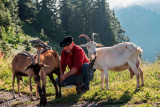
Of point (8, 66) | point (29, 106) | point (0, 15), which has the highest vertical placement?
point (0, 15)

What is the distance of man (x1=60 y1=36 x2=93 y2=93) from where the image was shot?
583 cm

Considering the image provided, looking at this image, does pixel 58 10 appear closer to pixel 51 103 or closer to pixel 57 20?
pixel 57 20

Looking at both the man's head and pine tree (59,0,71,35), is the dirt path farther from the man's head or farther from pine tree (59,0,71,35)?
pine tree (59,0,71,35)

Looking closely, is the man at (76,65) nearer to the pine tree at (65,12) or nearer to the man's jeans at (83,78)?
the man's jeans at (83,78)

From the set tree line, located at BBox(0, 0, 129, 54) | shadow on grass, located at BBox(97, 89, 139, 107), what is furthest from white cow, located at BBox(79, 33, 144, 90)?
tree line, located at BBox(0, 0, 129, 54)

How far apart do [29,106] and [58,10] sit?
51.7 meters

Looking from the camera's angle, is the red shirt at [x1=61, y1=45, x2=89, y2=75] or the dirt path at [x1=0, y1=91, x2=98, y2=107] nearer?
the dirt path at [x1=0, y1=91, x2=98, y2=107]

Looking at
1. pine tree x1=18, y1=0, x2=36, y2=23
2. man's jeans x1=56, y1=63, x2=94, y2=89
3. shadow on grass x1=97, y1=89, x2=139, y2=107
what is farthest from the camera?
pine tree x1=18, y1=0, x2=36, y2=23

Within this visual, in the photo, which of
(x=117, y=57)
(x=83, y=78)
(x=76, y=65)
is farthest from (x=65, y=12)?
(x=76, y=65)

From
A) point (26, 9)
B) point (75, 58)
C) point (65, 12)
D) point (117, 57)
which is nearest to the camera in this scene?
point (75, 58)

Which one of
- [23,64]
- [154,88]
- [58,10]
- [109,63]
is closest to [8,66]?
[23,64]

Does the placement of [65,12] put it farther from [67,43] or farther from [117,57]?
[67,43]

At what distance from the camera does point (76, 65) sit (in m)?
5.80

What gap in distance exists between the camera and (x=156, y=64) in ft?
29.9
